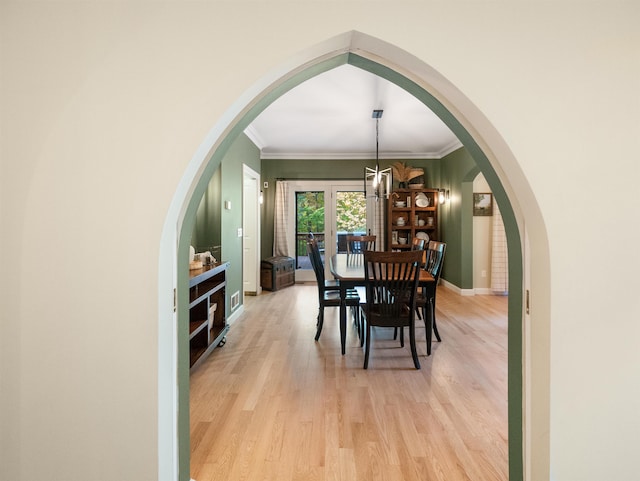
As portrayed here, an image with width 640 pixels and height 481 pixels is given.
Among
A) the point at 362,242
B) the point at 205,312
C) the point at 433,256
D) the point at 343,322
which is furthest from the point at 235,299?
the point at 433,256

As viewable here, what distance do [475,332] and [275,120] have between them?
3.65 metres

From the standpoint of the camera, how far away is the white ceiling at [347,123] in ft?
12.1

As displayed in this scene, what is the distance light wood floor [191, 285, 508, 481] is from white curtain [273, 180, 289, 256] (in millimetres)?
3191

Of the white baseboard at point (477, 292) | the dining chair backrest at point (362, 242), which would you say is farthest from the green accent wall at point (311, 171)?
the white baseboard at point (477, 292)

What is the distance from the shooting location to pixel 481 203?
20.3 feet

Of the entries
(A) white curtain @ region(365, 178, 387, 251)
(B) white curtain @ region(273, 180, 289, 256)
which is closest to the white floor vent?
(B) white curtain @ region(273, 180, 289, 256)

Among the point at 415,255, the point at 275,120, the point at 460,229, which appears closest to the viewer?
the point at 415,255

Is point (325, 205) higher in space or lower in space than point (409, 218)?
higher

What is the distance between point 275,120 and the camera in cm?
486

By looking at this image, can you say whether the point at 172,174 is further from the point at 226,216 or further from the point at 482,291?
the point at 482,291

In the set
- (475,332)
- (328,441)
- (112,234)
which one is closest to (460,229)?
(475,332)

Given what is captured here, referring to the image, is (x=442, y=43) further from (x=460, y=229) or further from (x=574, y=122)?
(x=460, y=229)

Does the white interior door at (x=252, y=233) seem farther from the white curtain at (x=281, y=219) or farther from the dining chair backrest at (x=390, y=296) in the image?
the dining chair backrest at (x=390, y=296)

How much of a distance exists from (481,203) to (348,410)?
5.06m
